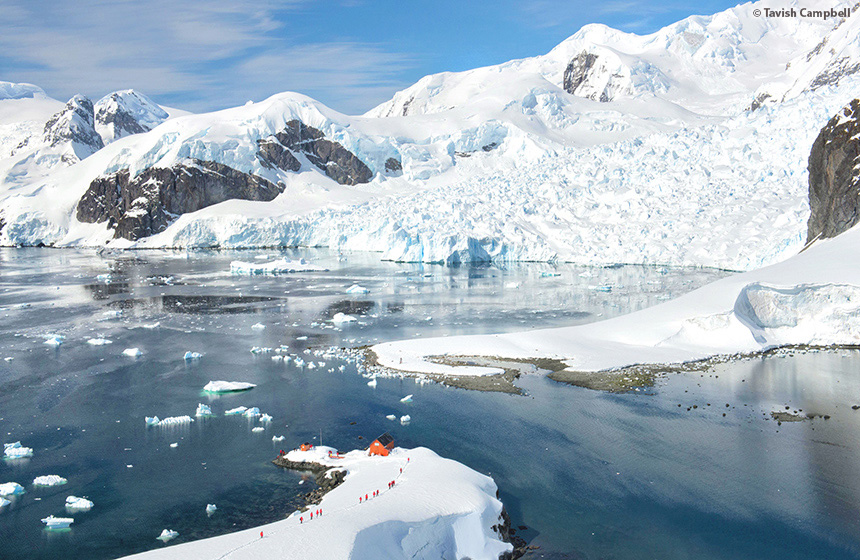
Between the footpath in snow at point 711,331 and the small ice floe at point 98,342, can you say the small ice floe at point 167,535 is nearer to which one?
the footpath in snow at point 711,331

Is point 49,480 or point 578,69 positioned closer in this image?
point 49,480

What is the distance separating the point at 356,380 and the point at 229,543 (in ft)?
35.1

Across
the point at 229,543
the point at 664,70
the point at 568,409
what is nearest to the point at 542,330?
the point at 568,409

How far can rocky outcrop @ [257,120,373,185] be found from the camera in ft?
267

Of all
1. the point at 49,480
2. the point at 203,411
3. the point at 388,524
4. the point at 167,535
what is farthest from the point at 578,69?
the point at 167,535

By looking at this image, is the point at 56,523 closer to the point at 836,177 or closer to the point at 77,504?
the point at 77,504

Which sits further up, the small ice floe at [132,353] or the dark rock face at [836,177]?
the dark rock face at [836,177]

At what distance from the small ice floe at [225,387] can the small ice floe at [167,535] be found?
8221mm

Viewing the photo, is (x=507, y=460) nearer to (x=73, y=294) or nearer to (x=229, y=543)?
(x=229, y=543)

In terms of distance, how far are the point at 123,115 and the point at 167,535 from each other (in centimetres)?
14045

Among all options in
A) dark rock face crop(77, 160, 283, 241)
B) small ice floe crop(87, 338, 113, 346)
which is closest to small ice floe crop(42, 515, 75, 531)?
small ice floe crop(87, 338, 113, 346)

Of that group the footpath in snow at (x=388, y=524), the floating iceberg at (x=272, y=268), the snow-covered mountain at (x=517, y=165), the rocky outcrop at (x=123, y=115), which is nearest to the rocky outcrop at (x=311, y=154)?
the snow-covered mountain at (x=517, y=165)

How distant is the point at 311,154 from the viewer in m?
84.6

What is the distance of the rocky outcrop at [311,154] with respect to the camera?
81.4m
